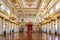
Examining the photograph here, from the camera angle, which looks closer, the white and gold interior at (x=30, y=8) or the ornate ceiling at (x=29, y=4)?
the white and gold interior at (x=30, y=8)

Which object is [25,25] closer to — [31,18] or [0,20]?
[31,18]

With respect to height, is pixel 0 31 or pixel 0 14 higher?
pixel 0 14

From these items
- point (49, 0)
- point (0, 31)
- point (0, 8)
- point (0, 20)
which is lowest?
point (0, 31)

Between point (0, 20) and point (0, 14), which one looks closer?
point (0, 14)

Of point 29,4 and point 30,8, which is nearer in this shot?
point 29,4

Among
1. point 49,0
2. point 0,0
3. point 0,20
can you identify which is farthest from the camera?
point 0,20

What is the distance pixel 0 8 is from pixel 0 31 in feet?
12.1

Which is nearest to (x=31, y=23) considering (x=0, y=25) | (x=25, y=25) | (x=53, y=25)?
(x=25, y=25)

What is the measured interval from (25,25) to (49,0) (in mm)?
31459

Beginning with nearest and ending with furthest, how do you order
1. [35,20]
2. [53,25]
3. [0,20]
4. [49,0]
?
1. [49,0]
2. [0,20]
3. [53,25]
4. [35,20]

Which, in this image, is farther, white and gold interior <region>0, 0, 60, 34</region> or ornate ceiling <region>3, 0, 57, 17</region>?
ornate ceiling <region>3, 0, 57, 17</region>

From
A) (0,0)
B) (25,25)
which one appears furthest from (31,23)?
(0,0)

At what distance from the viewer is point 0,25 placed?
19.4m

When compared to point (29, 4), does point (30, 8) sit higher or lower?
lower
